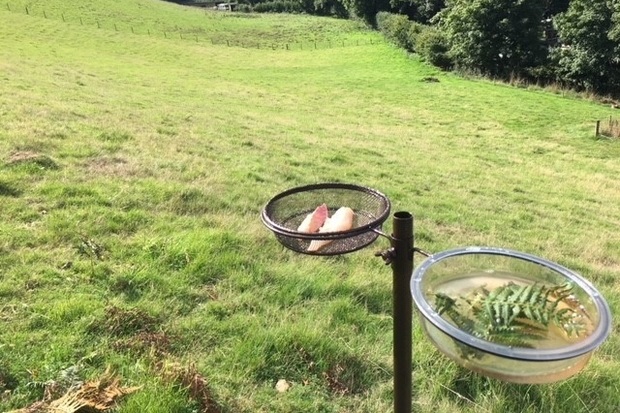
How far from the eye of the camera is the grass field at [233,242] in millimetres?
3318

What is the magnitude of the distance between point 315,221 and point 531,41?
39383 millimetres

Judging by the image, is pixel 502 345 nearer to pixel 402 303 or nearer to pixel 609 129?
pixel 402 303

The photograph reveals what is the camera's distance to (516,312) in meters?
1.87

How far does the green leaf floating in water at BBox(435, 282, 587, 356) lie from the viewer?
5.96ft

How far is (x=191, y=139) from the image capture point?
11203mm

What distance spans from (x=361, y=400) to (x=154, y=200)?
4.07 meters

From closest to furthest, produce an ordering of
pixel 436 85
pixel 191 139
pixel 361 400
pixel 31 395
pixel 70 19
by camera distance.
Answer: pixel 31 395
pixel 361 400
pixel 191 139
pixel 436 85
pixel 70 19

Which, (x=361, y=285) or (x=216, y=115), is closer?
(x=361, y=285)

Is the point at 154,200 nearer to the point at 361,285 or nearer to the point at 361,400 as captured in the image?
the point at 361,285

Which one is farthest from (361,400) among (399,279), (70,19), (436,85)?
(70,19)

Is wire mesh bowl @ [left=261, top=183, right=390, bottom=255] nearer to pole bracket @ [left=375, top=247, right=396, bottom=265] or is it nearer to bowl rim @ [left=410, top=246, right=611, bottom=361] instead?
pole bracket @ [left=375, top=247, right=396, bottom=265]

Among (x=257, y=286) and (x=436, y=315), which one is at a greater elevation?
(x=436, y=315)

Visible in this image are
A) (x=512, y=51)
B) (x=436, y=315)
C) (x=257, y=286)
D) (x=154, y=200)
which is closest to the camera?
(x=436, y=315)

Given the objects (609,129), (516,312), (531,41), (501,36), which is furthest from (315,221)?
(531,41)
